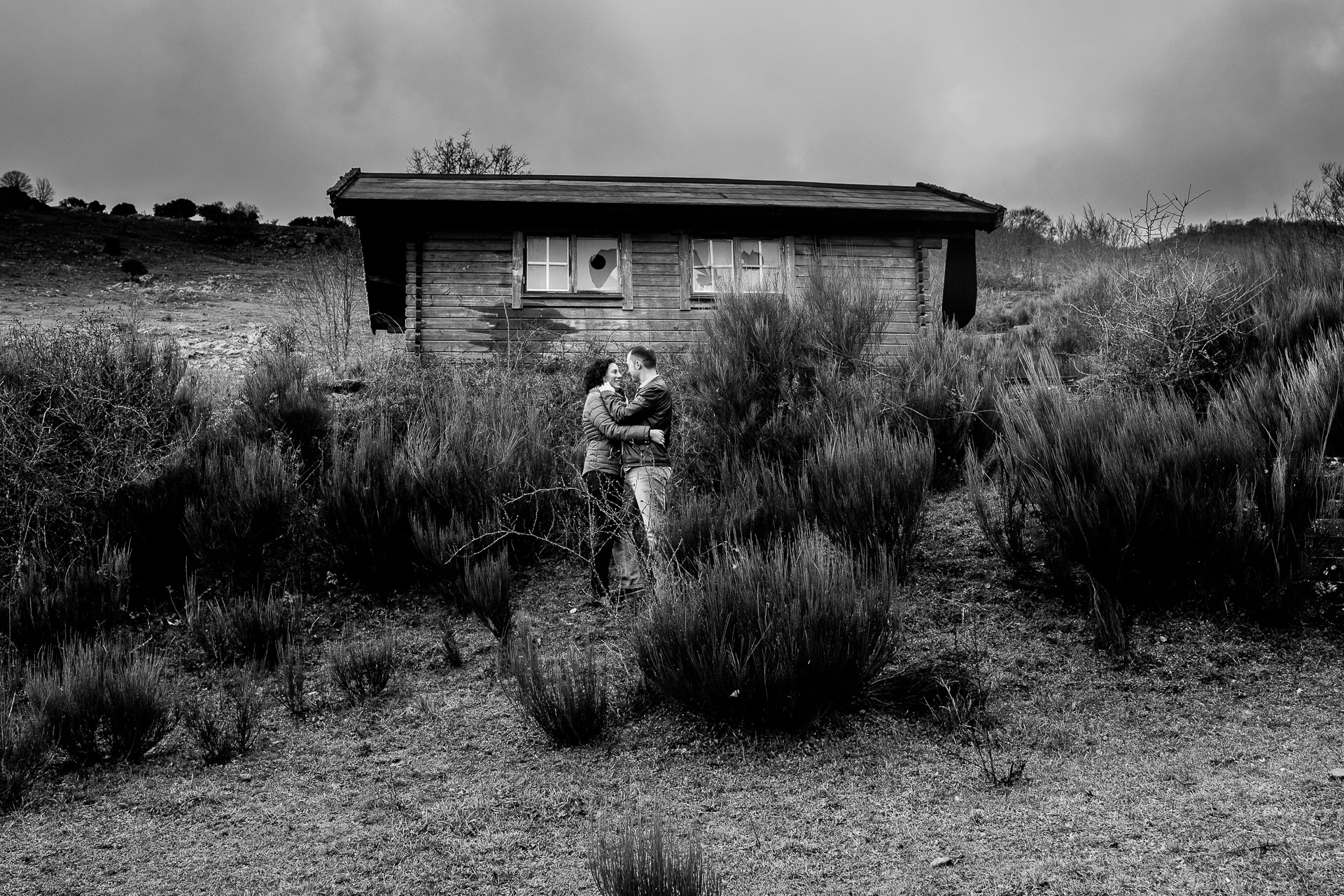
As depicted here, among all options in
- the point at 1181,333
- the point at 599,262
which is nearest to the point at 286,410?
the point at 599,262

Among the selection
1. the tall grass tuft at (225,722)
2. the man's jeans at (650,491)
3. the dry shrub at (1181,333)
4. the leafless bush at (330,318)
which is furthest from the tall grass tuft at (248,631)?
the dry shrub at (1181,333)

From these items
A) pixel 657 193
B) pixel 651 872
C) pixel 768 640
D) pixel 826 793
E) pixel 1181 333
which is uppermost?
pixel 657 193

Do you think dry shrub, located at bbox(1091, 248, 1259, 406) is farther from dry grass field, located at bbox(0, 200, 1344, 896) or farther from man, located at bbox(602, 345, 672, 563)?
man, located at bbox(602, 345, 672, 563)

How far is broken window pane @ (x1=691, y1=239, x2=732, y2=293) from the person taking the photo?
14719mm

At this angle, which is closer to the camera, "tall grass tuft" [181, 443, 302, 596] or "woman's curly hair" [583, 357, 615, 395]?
"woman's curly hair" [583, 357, 615, 395]

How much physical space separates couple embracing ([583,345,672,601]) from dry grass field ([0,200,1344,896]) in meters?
0.41

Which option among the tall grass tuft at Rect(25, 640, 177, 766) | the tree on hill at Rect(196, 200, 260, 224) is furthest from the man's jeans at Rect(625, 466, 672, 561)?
the tree on hill at Rect(196, 200, 260, 224)

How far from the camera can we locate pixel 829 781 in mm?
4527

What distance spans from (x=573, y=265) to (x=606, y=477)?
26.5 ft

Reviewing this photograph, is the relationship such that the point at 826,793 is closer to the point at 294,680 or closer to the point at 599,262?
the point at 294,680

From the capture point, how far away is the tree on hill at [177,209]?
42.9m

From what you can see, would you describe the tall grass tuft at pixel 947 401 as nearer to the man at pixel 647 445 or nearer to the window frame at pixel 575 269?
the man at pixel 647 445

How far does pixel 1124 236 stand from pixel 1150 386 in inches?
99.2

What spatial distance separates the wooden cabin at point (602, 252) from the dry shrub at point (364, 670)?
779cm
